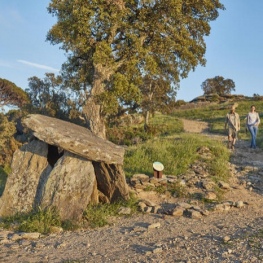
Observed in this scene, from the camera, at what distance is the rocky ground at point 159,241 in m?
6.00

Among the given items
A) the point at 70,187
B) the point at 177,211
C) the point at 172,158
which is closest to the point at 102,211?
the point at 70,187

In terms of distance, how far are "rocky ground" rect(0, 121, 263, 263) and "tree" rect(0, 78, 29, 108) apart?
29.6 metres

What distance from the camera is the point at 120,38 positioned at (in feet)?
52.5

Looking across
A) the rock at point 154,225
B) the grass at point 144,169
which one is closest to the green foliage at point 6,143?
the grass at point 144,169

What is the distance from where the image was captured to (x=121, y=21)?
14.6 meters

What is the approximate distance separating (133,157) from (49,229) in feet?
20.1

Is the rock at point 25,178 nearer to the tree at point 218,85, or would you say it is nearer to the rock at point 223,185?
the rock at point 223,185

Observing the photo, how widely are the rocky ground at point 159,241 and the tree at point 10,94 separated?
1166 inches

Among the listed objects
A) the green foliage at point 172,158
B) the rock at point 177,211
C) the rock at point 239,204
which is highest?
the green foliage at point 172,158

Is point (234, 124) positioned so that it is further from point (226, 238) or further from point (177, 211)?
point (226, 238)

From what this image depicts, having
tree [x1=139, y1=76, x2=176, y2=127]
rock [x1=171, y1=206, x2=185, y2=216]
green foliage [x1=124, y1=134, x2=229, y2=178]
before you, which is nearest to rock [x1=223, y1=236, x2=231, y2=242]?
rock [x1=171, y1=206, x2=185, y2=216]

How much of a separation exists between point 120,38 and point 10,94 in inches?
962

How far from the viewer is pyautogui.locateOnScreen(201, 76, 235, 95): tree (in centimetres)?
8194

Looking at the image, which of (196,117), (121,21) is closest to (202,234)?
(121,21)
